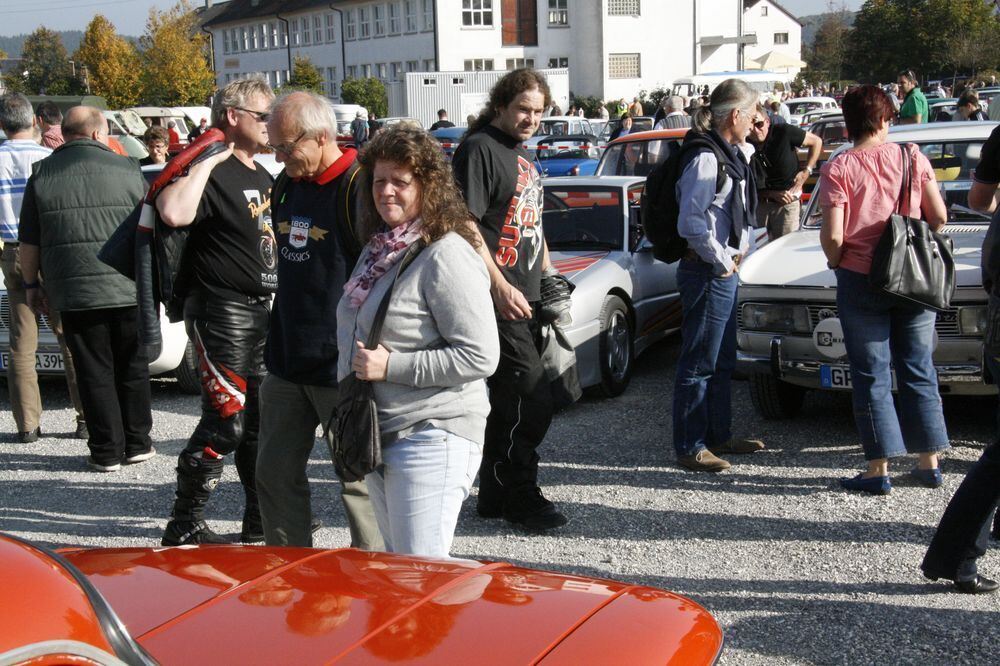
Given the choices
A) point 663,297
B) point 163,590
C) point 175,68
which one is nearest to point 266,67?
point 175,68

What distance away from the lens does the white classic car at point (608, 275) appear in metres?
7.36

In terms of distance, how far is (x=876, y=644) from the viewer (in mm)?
3811

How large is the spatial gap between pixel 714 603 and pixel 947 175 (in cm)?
424

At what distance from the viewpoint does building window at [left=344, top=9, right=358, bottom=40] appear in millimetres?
67062

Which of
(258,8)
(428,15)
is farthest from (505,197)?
(258,8)

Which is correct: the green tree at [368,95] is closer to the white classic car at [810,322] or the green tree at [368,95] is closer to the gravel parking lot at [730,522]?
the gravel parking lot at [730,522]

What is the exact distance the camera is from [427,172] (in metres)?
3.16

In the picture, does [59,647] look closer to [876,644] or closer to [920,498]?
[876,644]

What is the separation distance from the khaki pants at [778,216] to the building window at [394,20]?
55.9 m

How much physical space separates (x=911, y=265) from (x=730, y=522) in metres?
1.40

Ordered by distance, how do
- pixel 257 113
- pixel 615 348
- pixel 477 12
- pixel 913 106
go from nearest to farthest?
1. pixel 257 113
2. pixel 615 348
3. pixel 913 106
4. pixel 477 12

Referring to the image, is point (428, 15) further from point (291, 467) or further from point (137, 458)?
point (291, 467)

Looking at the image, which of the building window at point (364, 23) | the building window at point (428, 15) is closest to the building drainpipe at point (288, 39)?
the building window at point (364, 23)

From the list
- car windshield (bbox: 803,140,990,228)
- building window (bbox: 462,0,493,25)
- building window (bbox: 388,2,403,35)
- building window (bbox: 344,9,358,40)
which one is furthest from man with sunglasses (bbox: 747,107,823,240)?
building window (bbox: 344,9,358,40)
